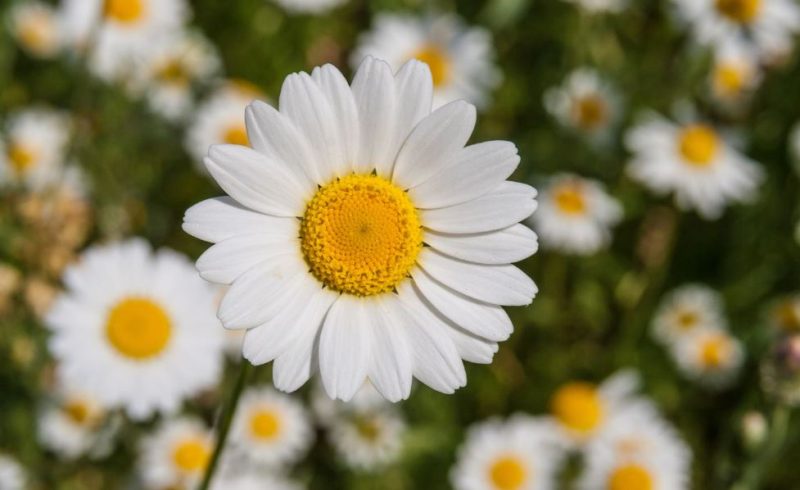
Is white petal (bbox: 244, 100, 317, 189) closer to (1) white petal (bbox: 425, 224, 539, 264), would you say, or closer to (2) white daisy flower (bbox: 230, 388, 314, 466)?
(1) white petal (bbox: 425, 224, 539, 264)

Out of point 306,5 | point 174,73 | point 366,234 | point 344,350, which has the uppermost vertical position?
point 306,5

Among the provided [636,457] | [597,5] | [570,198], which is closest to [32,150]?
[570,198]

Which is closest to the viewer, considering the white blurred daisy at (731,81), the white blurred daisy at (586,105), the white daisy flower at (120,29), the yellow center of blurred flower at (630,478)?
the yellow center of blurred flower at (630,478)

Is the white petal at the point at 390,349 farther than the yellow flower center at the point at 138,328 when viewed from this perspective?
No

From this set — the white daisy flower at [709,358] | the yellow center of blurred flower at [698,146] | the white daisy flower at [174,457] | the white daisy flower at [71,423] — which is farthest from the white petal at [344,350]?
the yellow center of blurred flower at [698,146]

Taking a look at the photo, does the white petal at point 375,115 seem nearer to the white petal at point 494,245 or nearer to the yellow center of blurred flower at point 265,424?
the white petal at point 494,245

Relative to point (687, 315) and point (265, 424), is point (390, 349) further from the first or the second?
point (687, 315)

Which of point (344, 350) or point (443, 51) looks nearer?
point (344, 350)
